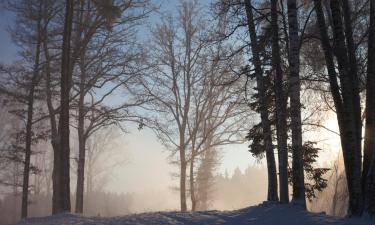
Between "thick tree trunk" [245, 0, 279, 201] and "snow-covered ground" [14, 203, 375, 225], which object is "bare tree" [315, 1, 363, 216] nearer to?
"snow-covered ground" [14, 203, 375, 225]

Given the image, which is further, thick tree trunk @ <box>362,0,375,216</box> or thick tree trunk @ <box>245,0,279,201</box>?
thick tree trunk @ <box>245,0,279,201</box>

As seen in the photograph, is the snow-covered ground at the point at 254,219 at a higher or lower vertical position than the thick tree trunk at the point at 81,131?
lower

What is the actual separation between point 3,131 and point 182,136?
2776 centimetres

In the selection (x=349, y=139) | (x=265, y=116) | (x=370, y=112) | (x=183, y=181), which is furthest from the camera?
(x=183, y=181)

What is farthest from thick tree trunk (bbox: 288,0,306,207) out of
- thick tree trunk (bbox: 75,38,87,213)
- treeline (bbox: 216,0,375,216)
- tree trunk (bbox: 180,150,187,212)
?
tree trunk (bbox: 180,150,187,212)

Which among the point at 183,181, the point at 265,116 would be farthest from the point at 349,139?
the point at 183,181

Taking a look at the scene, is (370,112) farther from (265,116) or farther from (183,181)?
(183,181)

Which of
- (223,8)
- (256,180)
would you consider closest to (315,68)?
(223,8)

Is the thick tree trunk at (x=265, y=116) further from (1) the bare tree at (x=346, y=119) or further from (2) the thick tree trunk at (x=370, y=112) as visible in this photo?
(2) the thick tree trunk at (x=370, y=112)

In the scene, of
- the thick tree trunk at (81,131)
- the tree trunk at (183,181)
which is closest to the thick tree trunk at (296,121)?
the thick tree trunk at (81,131)

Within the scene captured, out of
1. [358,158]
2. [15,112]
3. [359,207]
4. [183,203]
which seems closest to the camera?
[359,207]

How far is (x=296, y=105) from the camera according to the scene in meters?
11.9

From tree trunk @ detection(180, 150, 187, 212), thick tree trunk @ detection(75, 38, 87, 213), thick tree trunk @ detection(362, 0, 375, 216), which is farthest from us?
tree trunk @ detection(180, 150, 187, 212)

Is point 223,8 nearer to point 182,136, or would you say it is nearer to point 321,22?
point 321,22
